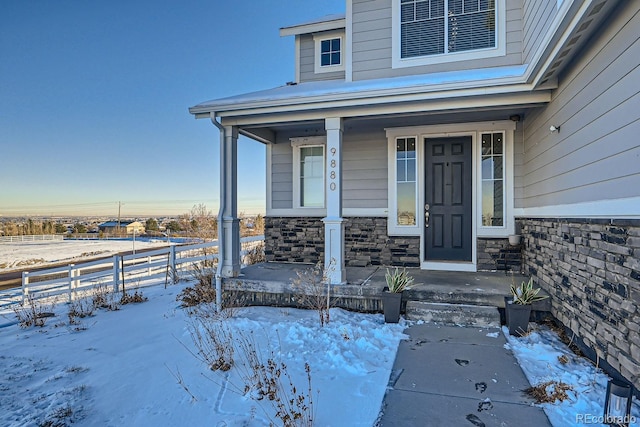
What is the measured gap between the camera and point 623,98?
2508 millimetres

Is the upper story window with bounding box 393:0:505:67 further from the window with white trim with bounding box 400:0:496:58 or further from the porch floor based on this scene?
the porch floor

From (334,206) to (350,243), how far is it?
1657 millimetres

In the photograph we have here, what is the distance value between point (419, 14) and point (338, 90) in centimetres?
231

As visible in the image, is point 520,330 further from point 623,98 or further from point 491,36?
point 491,36

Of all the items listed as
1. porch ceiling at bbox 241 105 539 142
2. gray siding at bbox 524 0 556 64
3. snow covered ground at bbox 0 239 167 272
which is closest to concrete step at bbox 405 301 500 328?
porch ceiling at bbox 241 105 539 142

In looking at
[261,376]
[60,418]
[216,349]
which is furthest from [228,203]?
[60,418]

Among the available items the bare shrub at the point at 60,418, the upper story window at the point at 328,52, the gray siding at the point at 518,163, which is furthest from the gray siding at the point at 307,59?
the bare shrub at the point at 60,418

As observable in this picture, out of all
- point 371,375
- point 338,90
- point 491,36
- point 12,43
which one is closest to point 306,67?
point 338,90

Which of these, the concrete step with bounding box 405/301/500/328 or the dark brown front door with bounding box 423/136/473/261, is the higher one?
the dark brown front door with bounding box 423/136/473/261

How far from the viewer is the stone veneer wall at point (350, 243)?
19.9 feet

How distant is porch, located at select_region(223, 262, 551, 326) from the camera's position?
4.20 m

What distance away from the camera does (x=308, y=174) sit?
6941 mm

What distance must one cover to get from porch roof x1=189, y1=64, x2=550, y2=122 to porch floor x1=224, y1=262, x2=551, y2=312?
2385mm

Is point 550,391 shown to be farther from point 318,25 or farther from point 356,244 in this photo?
point 318,25
